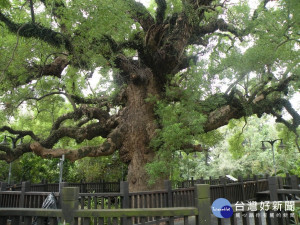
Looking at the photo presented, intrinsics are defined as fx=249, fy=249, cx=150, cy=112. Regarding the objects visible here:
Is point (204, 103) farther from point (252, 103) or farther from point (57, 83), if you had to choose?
point (57, 83)

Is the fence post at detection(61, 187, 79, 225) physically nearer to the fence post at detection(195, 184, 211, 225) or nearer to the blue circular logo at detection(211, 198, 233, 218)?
the fence post at detection(195, 184, 211, 225)

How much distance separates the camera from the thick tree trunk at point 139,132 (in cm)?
971

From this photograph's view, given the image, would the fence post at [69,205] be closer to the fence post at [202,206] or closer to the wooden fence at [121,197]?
the fence post at [202,206]

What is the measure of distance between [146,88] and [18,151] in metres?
6.01

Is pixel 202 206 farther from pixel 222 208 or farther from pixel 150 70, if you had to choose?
pixel 150 70

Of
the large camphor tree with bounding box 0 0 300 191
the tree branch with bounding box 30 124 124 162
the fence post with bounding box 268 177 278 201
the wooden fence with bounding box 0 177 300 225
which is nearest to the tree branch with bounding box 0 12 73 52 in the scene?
the large camphor tree with bounding box 0 0 300 191

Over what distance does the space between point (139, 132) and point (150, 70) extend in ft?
9.41

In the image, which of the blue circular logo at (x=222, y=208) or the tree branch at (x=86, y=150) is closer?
the blue circular logo at (x=222, y=208)

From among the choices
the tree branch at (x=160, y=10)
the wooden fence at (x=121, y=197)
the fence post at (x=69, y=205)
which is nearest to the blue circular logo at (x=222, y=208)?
the fence post at (x=69, y=205)

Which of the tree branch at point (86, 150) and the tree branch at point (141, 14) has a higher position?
the tree branch at point (141, 14)

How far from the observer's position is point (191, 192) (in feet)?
24.2

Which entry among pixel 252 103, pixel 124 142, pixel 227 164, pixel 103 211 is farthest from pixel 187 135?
pixel 227 164

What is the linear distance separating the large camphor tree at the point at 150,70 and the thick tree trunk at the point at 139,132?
41 millimetres

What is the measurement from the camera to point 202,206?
309 cm
